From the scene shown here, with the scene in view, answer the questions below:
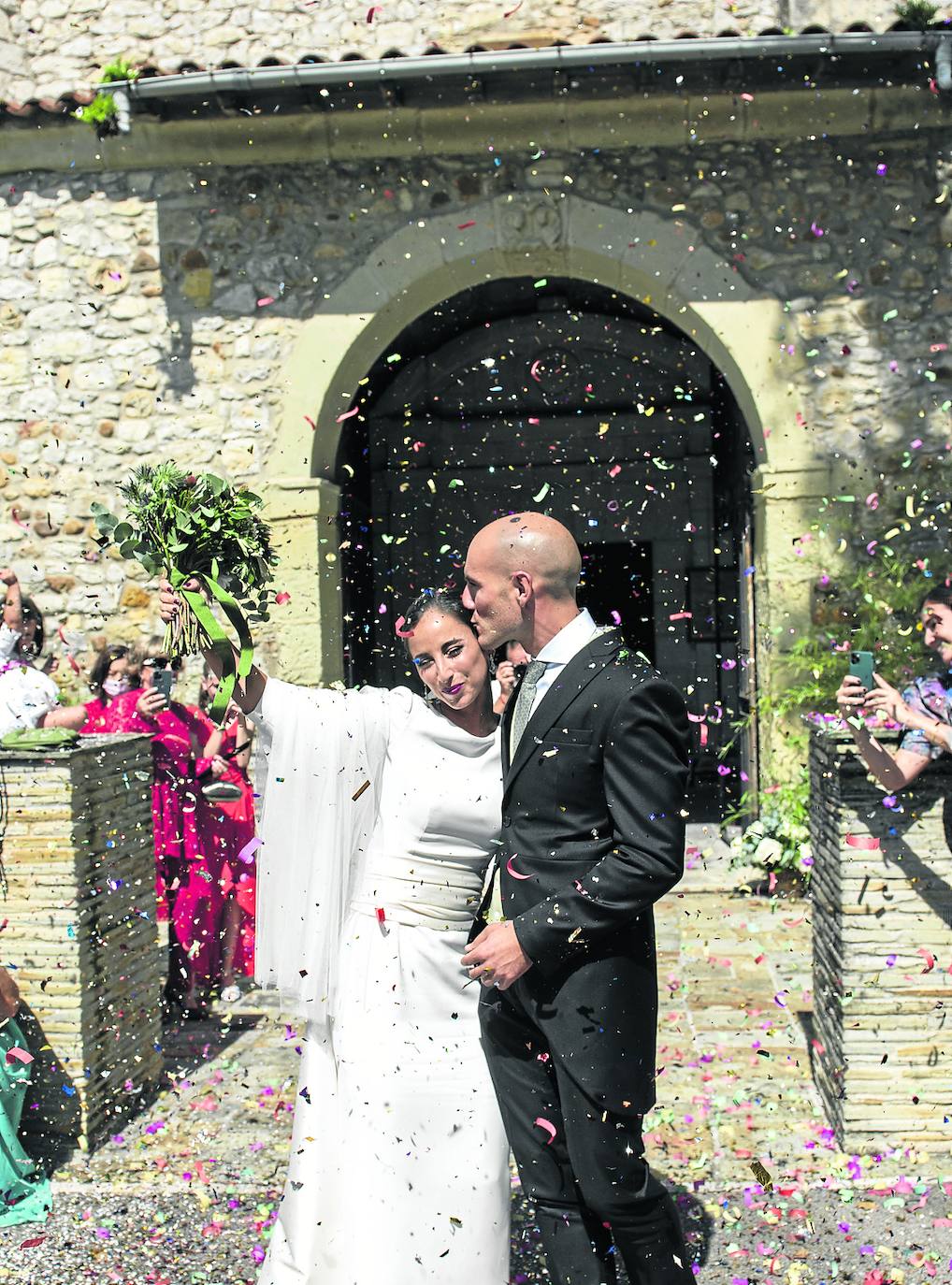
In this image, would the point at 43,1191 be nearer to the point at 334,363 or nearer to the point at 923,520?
the point at 334,363

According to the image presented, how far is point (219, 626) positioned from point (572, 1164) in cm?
150

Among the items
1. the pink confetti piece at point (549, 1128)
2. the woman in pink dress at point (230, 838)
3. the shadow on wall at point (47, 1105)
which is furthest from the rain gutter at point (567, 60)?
the pink confetti piece at point (549, 1128)

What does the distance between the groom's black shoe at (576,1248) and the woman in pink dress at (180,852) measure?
3.34m

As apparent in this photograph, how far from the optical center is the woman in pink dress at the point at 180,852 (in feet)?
19.0

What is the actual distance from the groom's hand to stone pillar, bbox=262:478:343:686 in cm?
551

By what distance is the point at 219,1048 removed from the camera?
Answer: 524cm

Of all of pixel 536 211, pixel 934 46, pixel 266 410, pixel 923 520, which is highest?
pixel 934 46

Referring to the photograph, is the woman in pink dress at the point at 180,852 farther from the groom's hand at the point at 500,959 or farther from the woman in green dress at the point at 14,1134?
the groom's hand at the point at 500,959

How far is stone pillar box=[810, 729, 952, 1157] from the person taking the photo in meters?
4.04

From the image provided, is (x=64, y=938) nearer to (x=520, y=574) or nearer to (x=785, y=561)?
(x=520, y=574)

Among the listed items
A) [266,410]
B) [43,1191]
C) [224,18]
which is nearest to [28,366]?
[266,410]

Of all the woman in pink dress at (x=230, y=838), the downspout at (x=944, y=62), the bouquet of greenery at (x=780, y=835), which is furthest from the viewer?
the bouquet of greenery at (x=780, y=835)

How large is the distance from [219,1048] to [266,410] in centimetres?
434

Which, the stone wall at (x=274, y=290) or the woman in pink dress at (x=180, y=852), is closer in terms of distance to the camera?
the woman in pink dress at (x=180, y=852)
